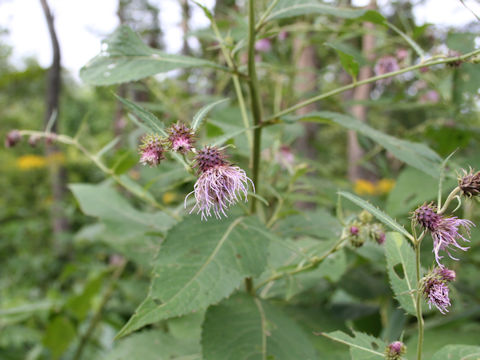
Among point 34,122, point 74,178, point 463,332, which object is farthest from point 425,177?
point 34,122

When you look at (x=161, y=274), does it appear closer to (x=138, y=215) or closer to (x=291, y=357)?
(x=291, y=357)

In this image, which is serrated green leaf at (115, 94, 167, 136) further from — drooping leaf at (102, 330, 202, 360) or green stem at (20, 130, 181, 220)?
drooping leaf at (102, 330, 202, 360)

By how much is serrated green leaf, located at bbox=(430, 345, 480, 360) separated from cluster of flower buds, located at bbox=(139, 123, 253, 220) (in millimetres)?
358

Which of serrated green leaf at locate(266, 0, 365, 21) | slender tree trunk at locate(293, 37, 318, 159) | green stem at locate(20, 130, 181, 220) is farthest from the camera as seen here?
slender tree trunk at locate(293, 37, 318, 159)

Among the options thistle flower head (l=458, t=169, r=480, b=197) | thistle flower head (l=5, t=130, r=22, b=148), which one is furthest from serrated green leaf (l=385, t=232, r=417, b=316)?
thistle flower head (l=5, t=130, r=22, b=148)

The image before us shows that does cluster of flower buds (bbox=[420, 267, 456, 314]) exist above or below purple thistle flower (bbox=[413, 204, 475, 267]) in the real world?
below

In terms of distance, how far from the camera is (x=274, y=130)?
123 centimetres

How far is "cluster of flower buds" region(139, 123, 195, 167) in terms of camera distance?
1.76 ft

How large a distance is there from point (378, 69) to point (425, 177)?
0.46 meters

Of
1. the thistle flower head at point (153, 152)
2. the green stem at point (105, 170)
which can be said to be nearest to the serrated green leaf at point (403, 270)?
the thistle flower head at point (153, 152)

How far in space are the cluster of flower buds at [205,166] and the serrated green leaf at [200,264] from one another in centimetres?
19

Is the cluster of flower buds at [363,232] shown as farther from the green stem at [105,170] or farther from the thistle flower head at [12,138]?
the thistle flower head at [12,138]

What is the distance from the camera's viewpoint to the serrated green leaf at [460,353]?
530mm

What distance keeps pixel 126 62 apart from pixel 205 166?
438mm
